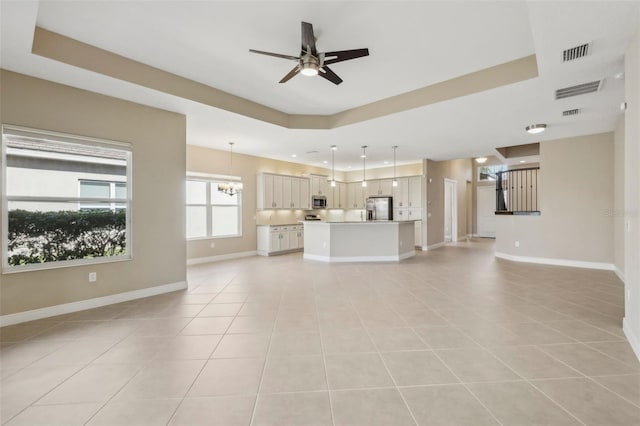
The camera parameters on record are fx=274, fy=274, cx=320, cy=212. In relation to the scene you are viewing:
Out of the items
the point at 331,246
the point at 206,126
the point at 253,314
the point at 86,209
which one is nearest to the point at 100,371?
the point at 253,314

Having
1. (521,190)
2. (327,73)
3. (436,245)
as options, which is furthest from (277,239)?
(521,190)

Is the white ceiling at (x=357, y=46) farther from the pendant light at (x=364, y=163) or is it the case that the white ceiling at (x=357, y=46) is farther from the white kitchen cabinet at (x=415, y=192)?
the white kitchen cabinet at (x=415, y=192)

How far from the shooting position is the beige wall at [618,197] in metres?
4.84

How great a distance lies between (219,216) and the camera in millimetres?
7402

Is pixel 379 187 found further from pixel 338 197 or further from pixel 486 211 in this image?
pixel 486 211

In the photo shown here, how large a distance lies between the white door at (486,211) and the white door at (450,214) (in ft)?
6.85

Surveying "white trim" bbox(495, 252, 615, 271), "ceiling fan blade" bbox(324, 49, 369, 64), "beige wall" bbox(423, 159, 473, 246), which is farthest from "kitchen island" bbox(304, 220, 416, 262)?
"ceiling fan blade" bbox(324, 49, 369, 64)

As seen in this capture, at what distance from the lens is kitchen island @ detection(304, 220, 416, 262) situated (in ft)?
21.8

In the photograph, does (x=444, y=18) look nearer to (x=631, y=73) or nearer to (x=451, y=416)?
(x=631, y=73)

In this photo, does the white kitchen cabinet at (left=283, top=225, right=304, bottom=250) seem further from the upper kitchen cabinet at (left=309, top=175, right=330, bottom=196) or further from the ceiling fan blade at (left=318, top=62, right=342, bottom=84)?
the ceiling fan blade at (left=318, top=62, right=342, bottom=84)

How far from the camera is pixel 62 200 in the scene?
3.50m

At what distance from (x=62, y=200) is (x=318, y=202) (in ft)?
22.7

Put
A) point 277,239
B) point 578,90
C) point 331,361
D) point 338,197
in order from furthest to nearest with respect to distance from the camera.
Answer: point 338,197 < point 277,239 < point 578,90 < point 331,361

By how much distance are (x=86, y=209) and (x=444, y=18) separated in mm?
4844
